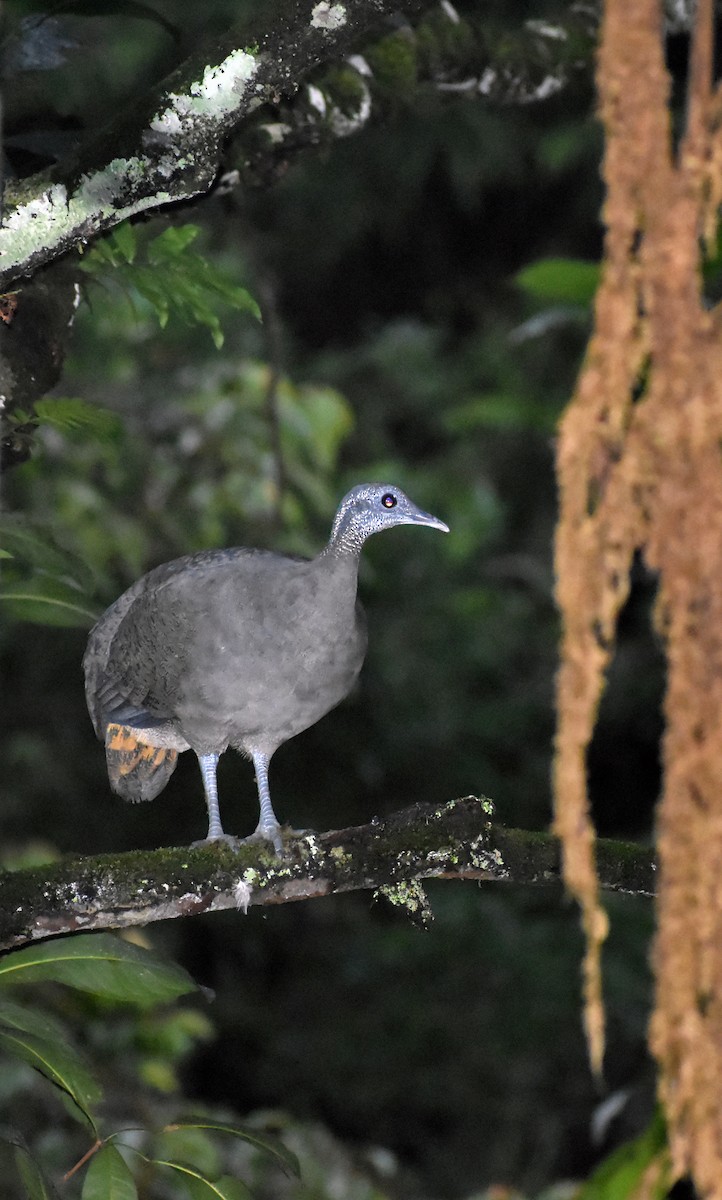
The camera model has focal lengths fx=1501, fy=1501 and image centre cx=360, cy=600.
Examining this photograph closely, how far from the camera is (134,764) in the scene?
323cm

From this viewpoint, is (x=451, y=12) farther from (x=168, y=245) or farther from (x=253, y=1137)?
(x=253, y=1137)

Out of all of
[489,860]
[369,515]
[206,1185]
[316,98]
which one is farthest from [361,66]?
[206,1185]

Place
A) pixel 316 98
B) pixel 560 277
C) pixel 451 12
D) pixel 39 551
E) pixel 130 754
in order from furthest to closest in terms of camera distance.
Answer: pixel 560 277
pixel 451 12
pixel 130 754
pixel 316 98
pixel 39 551

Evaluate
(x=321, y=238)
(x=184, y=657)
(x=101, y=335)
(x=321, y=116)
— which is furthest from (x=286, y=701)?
(x=321, y=238)

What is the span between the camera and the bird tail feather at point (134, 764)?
124 inches

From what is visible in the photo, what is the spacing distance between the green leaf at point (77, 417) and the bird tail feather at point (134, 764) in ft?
2.11

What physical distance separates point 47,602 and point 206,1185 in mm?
1146

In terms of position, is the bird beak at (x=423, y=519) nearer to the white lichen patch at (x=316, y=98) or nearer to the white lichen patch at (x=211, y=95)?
the white lichen patch at (x=316, y=98)

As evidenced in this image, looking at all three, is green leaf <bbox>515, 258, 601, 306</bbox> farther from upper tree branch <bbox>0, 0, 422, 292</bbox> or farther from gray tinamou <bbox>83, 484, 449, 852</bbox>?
upper tree branch <bbox>0, 0, 422, 292</bbox>

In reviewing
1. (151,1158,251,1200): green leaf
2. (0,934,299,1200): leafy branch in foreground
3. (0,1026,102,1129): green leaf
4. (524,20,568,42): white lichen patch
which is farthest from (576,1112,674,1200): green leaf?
(524,20,568,42): white lichen patch

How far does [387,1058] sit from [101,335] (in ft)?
11.6

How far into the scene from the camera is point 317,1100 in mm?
7238

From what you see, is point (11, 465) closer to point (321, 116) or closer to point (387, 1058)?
point (321, 116)

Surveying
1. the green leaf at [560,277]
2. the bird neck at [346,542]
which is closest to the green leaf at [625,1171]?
the bird neck at [346,542]
